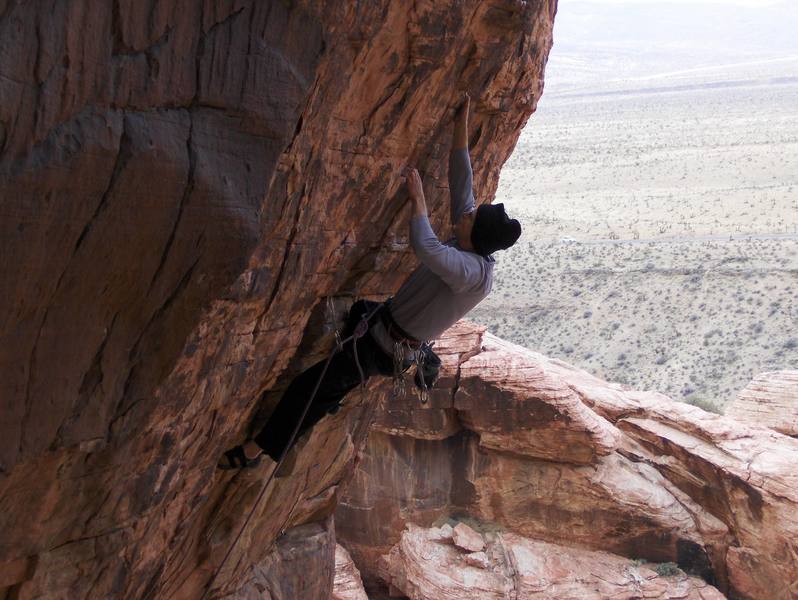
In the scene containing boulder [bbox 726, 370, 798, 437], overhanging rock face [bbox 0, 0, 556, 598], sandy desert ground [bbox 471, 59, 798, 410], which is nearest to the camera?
overhanging rock face [bbox 0, 0, 556, 598]

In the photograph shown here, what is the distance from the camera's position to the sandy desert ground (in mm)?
33656

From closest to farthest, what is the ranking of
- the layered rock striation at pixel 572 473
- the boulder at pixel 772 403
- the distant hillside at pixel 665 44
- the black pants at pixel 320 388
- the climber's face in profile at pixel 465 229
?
the climber's face in profile at pixel 465 229, the black pants at pixel 320 388, the layered rock striation at pixel 572 473, the boulder at pixel 772 403, the distant hillside at pixel 665 44

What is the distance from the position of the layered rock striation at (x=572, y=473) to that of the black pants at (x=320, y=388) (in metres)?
12.4

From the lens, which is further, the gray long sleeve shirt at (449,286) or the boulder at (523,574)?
the boulder at (523,574)

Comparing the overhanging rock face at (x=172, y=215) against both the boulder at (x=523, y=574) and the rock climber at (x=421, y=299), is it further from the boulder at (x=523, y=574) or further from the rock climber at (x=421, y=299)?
the boulder at (x=523, y=574)

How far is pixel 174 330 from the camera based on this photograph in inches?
169

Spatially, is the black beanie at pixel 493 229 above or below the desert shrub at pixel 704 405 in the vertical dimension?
above

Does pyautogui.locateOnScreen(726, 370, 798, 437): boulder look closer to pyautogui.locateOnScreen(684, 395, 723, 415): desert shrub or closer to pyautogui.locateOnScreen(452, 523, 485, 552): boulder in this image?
pyautogui.locateOnScreen(684, 395, 723, 415): desert shrub

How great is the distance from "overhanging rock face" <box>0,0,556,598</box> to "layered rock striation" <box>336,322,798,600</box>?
12.2 metres

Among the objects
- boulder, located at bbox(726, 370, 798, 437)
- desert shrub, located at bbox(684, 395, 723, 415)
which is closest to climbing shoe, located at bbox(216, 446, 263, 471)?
boulder, located at bbox(726, 370, 798, 437)

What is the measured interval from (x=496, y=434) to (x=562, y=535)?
258 centimetres

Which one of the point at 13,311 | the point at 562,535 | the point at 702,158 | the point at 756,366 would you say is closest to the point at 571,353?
the point at 756,366

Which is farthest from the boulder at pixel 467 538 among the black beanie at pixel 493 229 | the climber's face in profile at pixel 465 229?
the black beanie at pixel 493 229

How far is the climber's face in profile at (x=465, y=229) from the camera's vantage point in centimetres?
543
